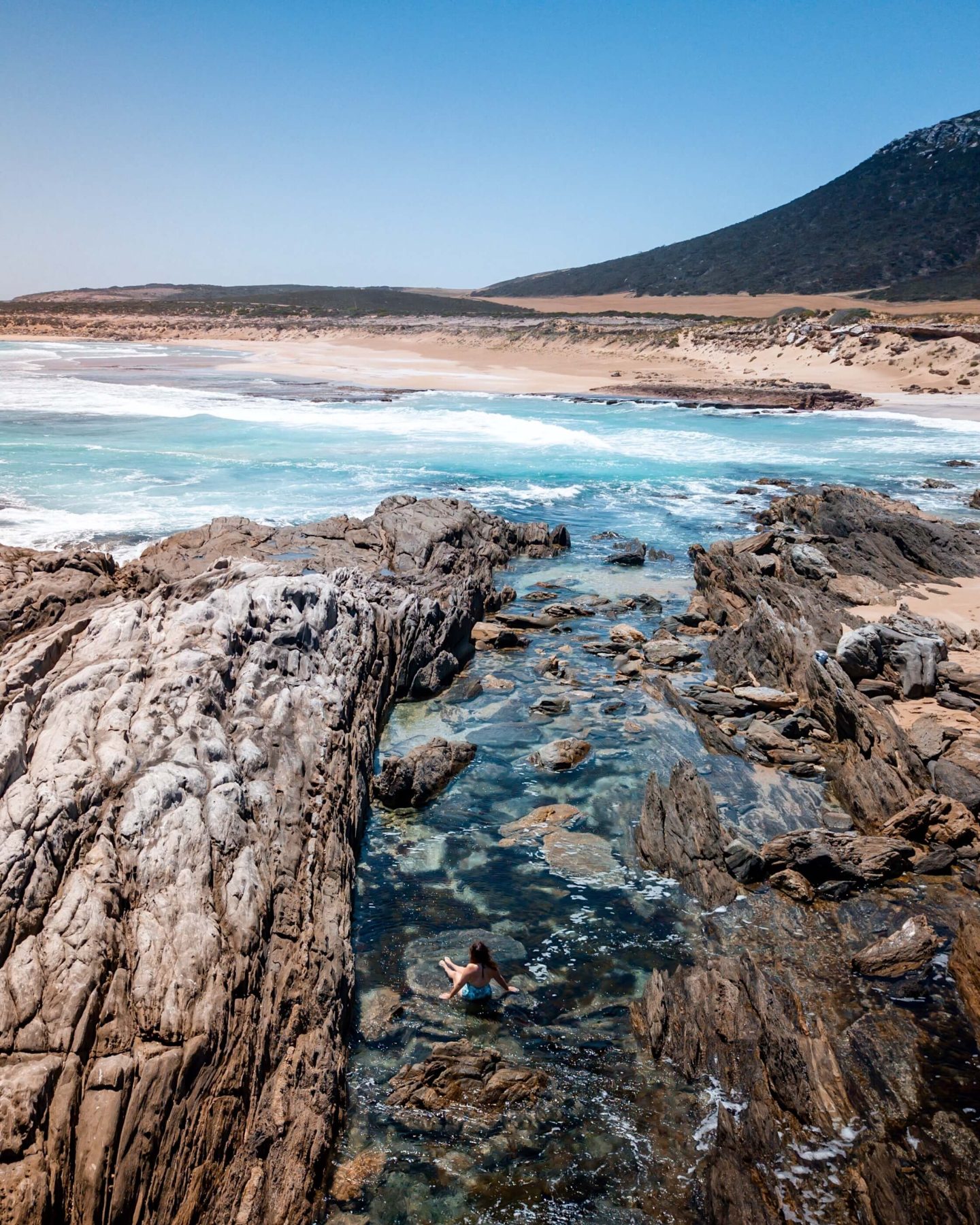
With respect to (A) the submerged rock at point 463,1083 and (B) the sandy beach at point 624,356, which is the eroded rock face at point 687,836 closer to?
(A) the submerged rock at point 463,1083

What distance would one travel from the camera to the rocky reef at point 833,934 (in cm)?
502

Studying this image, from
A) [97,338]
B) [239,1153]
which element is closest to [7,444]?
[239,1153]

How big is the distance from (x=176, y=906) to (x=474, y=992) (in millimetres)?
2350

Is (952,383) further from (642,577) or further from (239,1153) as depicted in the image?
(239,1153)

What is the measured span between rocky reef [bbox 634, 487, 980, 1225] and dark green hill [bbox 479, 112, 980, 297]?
101955mm

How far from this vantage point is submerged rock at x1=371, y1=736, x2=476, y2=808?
9086 millimetres

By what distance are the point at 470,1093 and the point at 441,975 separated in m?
1.15

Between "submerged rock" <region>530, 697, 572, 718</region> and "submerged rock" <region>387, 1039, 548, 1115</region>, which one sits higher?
"submerged rock" <region>530, 697, 572, 718</region>

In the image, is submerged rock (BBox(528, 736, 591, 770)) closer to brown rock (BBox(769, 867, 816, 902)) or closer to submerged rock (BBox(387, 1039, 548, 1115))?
brown rock (BBox(769, 867, 816, 902))

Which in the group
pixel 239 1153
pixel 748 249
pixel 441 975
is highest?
pixel 748 249

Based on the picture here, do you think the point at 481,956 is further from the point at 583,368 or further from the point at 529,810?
the point at 583,368

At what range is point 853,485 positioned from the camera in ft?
84.8

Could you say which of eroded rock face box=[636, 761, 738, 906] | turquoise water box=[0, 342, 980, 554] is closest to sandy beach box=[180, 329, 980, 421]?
turquoise water box=[0, 342, 980, 554]

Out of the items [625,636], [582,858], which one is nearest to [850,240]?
[625,636]
